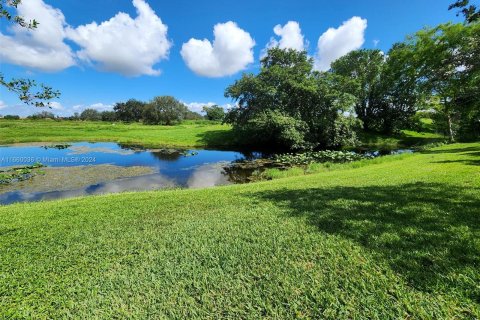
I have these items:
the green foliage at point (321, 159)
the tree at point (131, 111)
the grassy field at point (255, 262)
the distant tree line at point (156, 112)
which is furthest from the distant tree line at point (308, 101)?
the tree at point (131, 111)

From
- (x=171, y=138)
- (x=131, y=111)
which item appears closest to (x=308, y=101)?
(x=171, y=138)

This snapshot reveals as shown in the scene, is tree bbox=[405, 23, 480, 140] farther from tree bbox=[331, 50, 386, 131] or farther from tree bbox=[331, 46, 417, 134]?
tree bbox=[331, 50, 386, 131]

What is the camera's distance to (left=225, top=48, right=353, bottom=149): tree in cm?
3203

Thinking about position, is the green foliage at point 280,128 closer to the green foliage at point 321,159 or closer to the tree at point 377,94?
the green foliage at point 321,159

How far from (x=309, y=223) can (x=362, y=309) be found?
267 cm

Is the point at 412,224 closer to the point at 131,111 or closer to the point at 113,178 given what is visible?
the point at 113,178

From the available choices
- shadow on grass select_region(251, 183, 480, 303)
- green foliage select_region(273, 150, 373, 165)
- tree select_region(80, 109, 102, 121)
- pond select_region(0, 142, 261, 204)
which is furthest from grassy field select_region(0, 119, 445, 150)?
tree select_region(80, 109, 102, 121)

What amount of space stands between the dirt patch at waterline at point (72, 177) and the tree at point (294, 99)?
53.8 feet

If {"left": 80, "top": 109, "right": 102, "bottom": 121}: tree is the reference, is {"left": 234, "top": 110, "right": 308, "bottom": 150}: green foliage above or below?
below

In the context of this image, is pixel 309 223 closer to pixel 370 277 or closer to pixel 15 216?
pixel 370 277

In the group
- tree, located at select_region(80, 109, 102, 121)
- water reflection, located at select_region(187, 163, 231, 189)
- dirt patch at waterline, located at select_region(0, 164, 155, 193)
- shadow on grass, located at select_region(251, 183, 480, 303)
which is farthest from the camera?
tree, located at select_region(80, 109, 102, 121)

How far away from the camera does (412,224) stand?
211 inches

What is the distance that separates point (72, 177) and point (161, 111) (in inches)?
2976

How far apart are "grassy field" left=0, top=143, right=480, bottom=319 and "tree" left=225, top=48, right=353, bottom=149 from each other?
25159 mm
